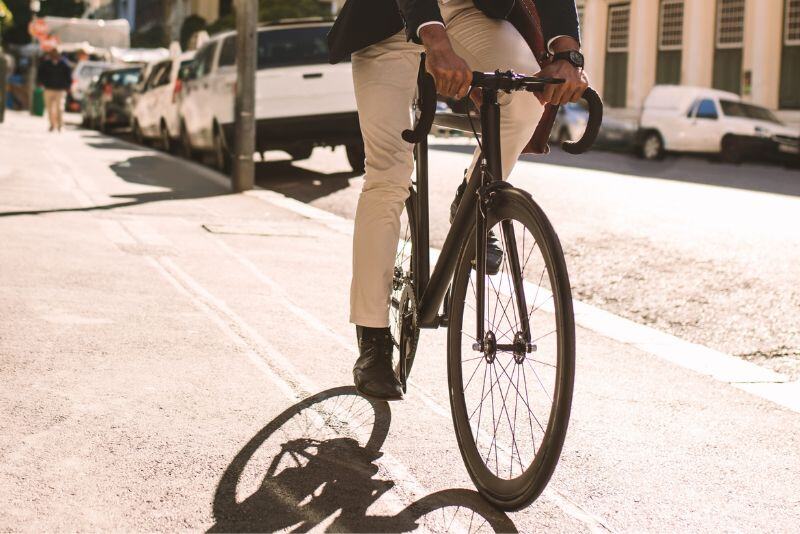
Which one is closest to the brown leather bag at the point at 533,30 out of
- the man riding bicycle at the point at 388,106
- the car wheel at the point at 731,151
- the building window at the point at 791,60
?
the man riding bicycle at the point at 388,106

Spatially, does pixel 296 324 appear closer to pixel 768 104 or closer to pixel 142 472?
pixel 142 472

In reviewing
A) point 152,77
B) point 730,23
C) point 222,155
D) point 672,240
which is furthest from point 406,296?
point 730,23

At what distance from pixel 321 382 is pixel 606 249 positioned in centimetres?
495

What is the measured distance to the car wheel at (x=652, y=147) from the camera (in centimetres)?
2805

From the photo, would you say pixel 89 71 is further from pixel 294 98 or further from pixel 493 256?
pixel 493 256

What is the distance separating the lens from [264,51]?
614 inches

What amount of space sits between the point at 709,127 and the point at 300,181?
46.8 ft

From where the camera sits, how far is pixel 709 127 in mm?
27281

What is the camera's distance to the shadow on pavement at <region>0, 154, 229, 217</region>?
11570mm

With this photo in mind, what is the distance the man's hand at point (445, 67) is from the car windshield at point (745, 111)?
2455cm

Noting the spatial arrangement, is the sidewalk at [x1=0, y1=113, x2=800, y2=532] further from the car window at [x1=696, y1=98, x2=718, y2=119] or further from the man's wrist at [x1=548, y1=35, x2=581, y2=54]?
the car window at [x1=696, y1=98, x2=718, y2=119]

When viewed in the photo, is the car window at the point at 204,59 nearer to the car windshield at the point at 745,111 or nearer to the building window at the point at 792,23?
the car windshield at the point at 745,111

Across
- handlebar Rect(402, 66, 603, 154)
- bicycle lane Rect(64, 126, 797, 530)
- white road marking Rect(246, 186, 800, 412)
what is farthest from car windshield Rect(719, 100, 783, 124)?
handlebar Rect(402, 66, 603, 154)

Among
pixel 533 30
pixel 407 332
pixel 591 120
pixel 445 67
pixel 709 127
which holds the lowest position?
pixel 709 127
